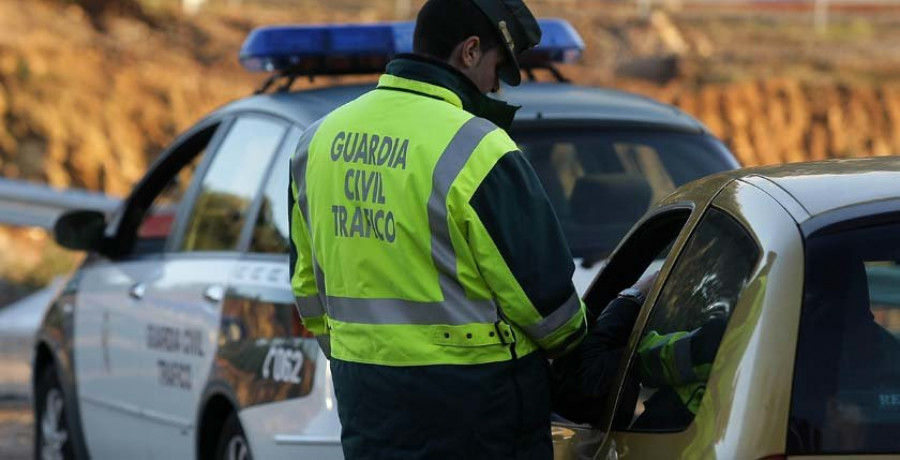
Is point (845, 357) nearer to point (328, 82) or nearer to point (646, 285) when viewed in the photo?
→ point (646, 285)

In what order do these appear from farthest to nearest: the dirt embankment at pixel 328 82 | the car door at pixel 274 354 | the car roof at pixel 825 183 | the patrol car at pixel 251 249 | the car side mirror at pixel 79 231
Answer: the dirt embankment at pixel 328 82, the car side mirror at pixel 79 231, the patrol car at pixel 251 249, the car door at pixel 274 354, the car roof at pixel 825 183

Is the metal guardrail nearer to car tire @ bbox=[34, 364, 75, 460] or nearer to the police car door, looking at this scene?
car tire @ bbox=[34, 364, 75, 460]

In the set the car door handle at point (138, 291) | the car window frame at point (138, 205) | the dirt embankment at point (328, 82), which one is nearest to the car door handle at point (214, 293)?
the car door handle at point (138, 291)

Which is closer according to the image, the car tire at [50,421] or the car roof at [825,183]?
the car roof at [825,183]

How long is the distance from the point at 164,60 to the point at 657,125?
20856 millimetres

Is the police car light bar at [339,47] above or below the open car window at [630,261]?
below

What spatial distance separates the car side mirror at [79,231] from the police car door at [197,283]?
2.04ft

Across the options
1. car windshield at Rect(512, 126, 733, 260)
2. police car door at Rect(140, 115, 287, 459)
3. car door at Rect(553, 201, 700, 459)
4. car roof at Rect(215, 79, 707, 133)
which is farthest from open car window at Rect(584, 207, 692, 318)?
police car door at Rect(140, 115, 287, 459)

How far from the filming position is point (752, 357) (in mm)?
3203

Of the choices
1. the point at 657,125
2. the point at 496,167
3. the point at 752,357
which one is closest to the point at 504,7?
the point at 496,167

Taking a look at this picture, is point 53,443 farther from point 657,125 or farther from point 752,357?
point 752,357

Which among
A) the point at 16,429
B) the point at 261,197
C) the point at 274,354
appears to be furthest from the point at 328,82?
the point at 274,354

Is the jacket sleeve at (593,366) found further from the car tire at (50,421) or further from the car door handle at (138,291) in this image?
the car tire at (50,421)

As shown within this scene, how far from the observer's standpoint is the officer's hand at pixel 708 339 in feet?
11.3
